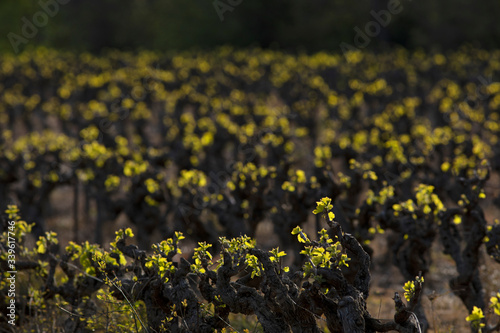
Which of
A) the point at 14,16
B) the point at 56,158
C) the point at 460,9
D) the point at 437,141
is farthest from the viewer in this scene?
the point at 14,16

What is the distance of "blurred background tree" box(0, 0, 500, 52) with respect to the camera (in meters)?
33.3

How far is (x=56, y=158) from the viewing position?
12828 mm

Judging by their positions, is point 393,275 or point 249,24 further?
point 249,24

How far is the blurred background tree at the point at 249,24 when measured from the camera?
33.3m

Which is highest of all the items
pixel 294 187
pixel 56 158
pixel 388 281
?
pixel 294 187

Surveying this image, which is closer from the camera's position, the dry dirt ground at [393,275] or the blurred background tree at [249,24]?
the dry dirt ground at [393,275]

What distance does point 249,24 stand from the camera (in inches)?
1567

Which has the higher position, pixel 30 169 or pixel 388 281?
pixel 30 169

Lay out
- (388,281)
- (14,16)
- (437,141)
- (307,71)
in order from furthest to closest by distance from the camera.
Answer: (14,16)
(307,71)
(437,141)
(388,281)

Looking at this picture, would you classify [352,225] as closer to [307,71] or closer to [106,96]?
[106,96]

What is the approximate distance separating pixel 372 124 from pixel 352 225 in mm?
7125

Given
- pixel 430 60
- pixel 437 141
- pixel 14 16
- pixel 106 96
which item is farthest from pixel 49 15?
pixel 437 141

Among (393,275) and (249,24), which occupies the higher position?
(249,24)

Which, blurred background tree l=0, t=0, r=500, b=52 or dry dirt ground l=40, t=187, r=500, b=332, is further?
blurred background tree l=0, t=0, r=500, b=52
